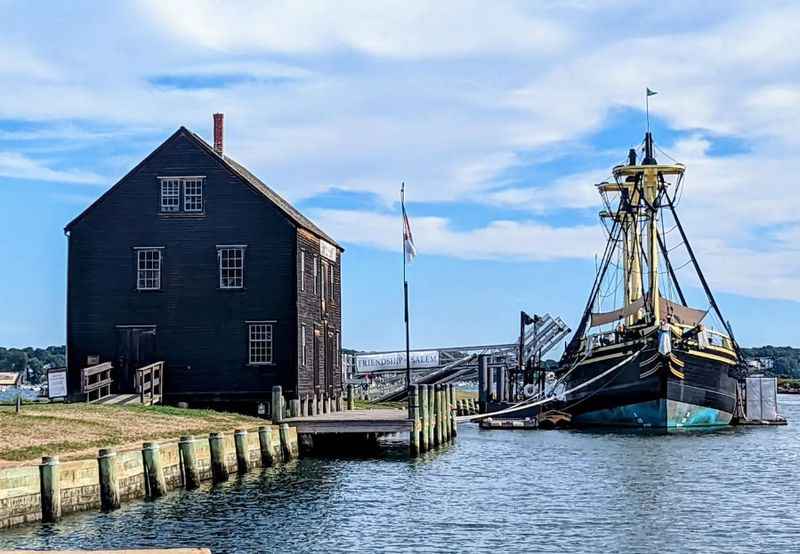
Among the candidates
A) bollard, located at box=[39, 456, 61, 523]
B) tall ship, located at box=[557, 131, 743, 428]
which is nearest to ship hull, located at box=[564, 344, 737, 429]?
tall ship, located at box=[557, 131, 743, 428]

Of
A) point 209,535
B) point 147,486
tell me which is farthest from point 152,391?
point 209,535

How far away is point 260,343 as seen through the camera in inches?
1906

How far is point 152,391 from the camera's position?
1842 inches

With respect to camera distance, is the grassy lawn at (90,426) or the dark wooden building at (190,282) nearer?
the grassy lawn at (90,426)

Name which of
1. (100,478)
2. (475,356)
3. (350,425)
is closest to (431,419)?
(350,425)

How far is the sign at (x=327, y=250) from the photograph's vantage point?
54.5 metres

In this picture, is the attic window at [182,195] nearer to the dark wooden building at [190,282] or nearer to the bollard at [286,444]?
the dark wooden building at [190,282]

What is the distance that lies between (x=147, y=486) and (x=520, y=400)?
4535cm

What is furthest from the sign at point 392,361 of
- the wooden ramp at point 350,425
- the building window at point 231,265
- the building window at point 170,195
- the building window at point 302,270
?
the wooden ramp at point 350,425

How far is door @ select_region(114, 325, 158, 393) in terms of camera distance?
158ft

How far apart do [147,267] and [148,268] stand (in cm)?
5

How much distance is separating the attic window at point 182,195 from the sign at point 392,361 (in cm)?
4174

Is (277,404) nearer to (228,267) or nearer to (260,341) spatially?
(260,341)

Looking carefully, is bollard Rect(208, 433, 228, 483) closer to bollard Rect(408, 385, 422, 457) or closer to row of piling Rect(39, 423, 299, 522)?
row of piling Rect(39, 423, 299, 522)
